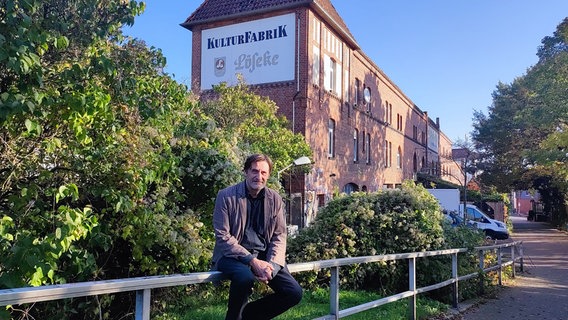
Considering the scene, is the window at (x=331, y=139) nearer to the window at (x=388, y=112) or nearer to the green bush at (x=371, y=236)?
the window at (x=388, y=112)

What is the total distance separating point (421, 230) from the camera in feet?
29.3

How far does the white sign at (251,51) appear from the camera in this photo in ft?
71.8

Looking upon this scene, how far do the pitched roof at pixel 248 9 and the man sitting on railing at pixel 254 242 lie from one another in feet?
61.7

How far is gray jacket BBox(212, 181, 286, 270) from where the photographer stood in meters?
3.39

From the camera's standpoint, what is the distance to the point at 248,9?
2272 cm

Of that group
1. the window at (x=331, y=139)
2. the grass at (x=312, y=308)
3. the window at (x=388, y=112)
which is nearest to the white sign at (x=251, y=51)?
the window at (x=331, y=139)

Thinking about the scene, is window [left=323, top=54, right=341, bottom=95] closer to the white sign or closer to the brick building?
the brick building

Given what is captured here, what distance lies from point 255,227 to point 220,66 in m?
20.7

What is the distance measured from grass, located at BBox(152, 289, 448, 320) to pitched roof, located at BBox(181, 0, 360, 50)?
1584cm

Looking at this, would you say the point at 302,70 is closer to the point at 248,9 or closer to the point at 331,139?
the point at 248,9

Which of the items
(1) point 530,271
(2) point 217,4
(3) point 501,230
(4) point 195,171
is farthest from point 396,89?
(4) point 195,171

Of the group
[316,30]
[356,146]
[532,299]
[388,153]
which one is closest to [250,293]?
[532,299]

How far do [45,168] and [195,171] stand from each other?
239 cm

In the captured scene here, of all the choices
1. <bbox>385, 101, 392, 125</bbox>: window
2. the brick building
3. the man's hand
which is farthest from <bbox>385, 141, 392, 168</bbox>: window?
the man's hand
